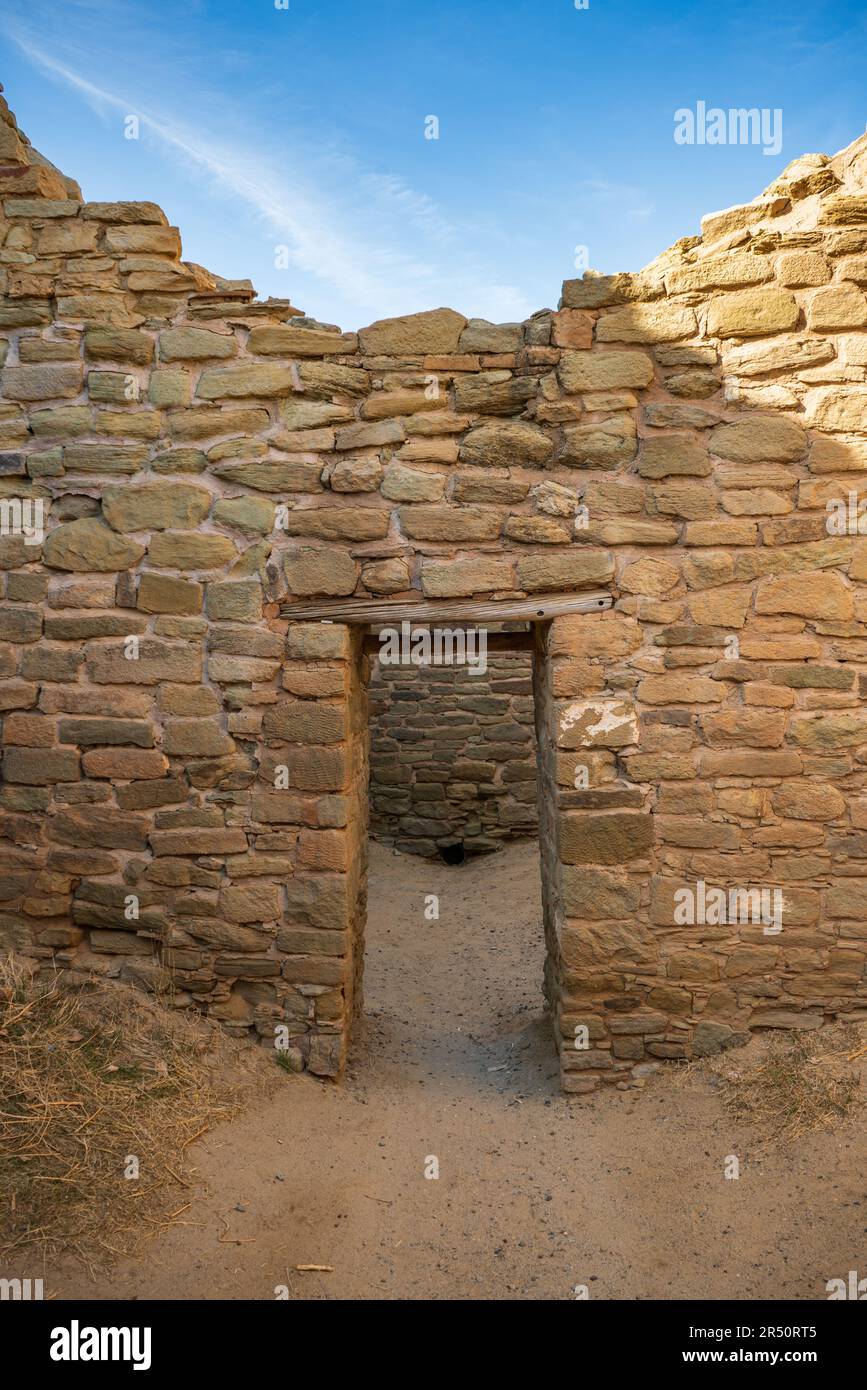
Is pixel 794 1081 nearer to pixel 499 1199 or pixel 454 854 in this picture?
pixel 499 1199

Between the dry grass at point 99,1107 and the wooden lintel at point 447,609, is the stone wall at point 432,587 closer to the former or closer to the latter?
the wooden lintel at point 447,609

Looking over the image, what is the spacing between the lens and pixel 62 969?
12.2 ft

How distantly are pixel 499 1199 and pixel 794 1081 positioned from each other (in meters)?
1.12

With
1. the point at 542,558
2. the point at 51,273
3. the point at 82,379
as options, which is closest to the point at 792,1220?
the point at 542,558

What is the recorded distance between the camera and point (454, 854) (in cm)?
809

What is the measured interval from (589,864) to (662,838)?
0.98 ft

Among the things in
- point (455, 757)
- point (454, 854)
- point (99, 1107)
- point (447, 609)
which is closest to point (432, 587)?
point (447, 609)

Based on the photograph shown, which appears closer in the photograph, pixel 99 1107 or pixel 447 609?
pixel 99 1107

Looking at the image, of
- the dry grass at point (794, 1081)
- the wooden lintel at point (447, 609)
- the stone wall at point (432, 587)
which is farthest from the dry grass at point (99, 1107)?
the dry grass at point (794, 1081)

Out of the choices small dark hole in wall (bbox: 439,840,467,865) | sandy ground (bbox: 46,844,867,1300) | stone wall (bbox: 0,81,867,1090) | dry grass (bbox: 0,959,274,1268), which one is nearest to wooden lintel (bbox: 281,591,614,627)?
stone wall (bbox: 0,81,867,1090)

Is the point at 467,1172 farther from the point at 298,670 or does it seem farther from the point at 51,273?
the point at 51,273

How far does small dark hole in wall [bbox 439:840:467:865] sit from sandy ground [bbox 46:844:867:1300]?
157 inches

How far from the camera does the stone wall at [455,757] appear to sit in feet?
26.5

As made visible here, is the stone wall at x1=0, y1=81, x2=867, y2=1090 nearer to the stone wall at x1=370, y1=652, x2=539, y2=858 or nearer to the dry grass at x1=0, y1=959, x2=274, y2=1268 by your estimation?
the dry grass at x1=0, y1=959, x2=274, y2=1268
